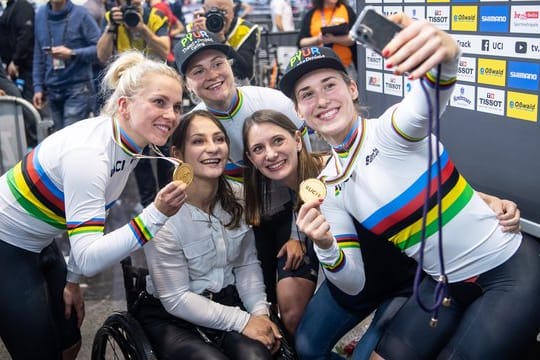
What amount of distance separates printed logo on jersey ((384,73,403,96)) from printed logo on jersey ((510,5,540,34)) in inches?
33.3

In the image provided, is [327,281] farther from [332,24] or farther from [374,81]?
[332,24]

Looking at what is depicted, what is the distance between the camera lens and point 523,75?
102 inches

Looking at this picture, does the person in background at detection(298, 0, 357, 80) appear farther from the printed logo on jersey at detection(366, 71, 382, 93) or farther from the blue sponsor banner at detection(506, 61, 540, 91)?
the blue sponsor banner at detection(506, 61, 540, 91)

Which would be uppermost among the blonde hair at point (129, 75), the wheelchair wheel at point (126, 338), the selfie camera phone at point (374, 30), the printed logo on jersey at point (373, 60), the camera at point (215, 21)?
the selfie camera phone at point (374, 30)

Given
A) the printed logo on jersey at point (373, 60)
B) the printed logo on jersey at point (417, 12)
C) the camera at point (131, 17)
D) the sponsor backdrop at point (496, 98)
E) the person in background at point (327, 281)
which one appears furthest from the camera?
the camera at point (131, 17)

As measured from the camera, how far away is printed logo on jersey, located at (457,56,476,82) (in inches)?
112

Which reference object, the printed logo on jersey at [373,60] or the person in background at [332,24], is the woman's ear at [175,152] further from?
the person in background at [332,24]

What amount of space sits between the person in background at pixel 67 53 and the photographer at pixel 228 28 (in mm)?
1159

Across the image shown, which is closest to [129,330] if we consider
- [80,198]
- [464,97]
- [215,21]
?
[80,198]

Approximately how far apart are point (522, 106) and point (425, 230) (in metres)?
0.95

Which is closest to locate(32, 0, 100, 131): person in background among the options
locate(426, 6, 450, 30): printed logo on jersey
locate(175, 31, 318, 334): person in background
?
locate(175, 31, 318, 334): person in background

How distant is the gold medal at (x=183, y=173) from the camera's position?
7.39ft

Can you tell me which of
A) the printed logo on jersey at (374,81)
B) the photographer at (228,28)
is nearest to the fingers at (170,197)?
the printed logo on jersey at (374,81)

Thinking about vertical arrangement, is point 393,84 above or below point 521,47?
below
